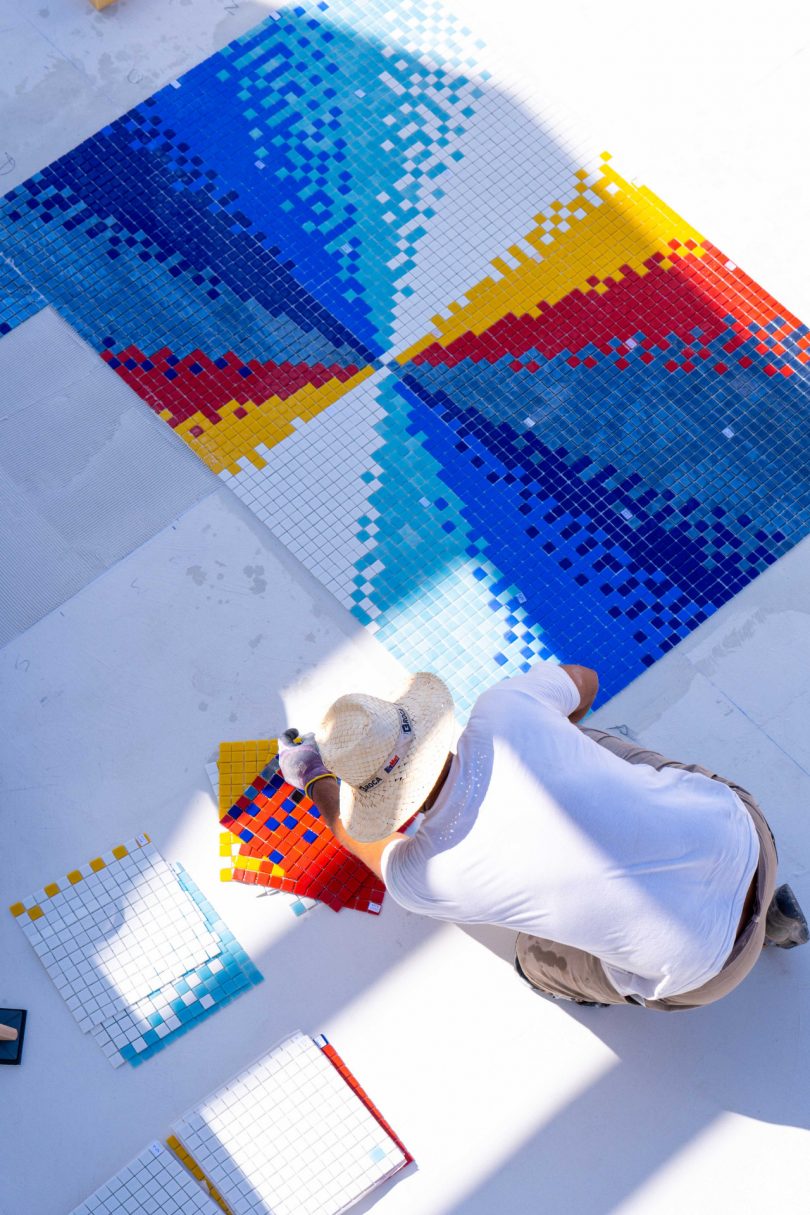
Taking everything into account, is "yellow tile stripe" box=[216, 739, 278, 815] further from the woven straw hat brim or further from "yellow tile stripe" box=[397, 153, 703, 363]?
"yellow tile stripe" box=[397, 153, 703, 363]

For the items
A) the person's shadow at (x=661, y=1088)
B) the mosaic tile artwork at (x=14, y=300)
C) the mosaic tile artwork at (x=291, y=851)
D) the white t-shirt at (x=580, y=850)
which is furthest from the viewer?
the mosaic tile artwork at (x=14, y=300)

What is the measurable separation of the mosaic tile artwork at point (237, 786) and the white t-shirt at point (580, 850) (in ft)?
2.58

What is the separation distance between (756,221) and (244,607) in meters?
2.26

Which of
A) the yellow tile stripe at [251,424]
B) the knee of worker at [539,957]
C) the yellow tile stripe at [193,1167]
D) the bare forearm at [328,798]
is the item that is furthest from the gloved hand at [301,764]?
the yellow tile stripe at [251,424]

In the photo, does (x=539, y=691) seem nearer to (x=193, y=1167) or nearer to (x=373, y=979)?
(x=373, y=979)

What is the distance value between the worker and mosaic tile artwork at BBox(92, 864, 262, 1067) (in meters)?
0.81

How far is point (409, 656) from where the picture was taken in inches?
133

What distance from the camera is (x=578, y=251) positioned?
13.0ft

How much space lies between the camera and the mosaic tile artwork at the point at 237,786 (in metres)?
3.12

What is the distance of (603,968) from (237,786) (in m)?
1.16

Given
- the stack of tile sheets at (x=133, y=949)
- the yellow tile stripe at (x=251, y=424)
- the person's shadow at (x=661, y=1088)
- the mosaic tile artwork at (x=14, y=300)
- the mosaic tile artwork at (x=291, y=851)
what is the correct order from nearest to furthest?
the person's shadow at (x=661, y=1088), the stack of tile sheets at (x=133, y=949), the mosaic tile artwork at (x=291, y=851), the yellow tile stripe at (x=251, y=424), the mosaic tile artwork at (x=14, y=300)

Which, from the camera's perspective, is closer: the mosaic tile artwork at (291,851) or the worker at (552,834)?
the worker at (552,834)

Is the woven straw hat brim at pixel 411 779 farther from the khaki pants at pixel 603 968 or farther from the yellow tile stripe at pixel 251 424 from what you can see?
the yellow tile stripe at pixel 251 424

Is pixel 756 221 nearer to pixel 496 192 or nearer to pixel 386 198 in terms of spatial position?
pixel 496 192
